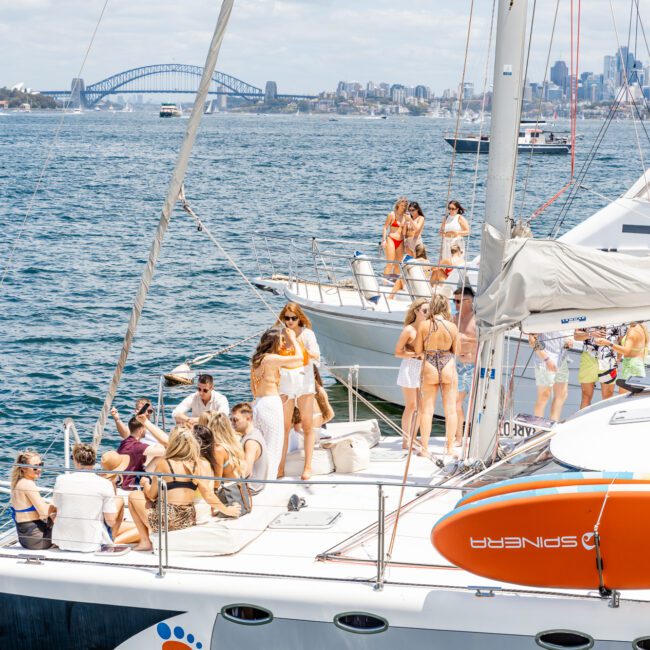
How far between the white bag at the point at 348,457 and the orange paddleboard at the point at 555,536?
9.30 ft

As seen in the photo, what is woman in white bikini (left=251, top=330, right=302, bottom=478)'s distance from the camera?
9.27 metres

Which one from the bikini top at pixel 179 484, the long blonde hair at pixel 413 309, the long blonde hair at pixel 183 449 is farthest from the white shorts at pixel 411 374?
the bikini top at pixel 179 484

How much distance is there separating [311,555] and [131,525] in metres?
1.50

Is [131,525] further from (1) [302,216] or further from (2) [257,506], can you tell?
(1) [302,216]

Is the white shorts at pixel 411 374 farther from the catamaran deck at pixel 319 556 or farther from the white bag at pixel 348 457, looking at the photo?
the catamaran deck at pixel 319 556

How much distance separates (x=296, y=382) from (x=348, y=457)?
33.4 inches

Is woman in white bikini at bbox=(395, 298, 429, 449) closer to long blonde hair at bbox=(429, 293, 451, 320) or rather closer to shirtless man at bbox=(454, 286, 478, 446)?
long blonde hair at bbox=(429, 293, 451, 320)

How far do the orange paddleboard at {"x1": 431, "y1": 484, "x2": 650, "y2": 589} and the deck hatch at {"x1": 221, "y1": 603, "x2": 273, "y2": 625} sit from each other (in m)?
1.33

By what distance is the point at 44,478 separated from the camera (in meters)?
14.4

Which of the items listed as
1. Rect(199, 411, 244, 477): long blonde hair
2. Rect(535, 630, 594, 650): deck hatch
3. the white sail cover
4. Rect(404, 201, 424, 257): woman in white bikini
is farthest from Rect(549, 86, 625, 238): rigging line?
Rect(535, 630, 594, 650): deck hatch

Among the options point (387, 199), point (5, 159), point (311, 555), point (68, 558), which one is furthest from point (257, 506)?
point (5, 159)

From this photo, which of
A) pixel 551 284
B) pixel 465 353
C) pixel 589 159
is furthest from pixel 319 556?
pixel 589 159

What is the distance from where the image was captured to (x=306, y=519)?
27.7 feet

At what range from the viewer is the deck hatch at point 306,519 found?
8.33 meters
